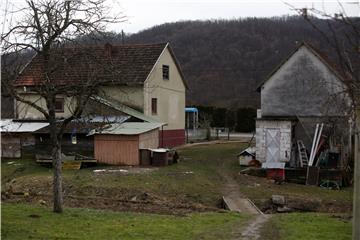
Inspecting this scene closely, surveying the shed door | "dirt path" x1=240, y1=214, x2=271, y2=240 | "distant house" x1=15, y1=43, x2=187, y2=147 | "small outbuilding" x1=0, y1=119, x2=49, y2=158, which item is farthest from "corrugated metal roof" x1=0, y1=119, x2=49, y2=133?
"dirt path" x1=240, y1=214, x2=271, y2=240

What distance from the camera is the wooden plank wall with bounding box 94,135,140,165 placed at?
96.8 ft

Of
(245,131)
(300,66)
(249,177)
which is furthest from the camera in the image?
(245,131)

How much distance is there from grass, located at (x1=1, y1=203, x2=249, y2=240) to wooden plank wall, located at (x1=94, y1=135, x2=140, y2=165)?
45.9 ft

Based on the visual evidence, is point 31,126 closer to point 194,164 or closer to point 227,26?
point 194,164

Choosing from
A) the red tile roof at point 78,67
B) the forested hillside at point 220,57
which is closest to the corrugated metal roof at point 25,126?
the red tile roof at point 78,67

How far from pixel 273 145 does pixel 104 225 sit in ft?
66.0

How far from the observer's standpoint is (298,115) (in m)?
33.2

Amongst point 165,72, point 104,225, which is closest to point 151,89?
point 165,72

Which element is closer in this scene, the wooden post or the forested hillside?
the wooden post

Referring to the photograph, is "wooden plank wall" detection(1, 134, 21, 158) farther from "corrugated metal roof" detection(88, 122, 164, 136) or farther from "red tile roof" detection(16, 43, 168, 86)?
"red tile roof" detection(16, 43, 168, 86)

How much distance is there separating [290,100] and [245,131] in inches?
1138

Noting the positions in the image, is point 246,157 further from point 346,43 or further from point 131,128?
point 346,43

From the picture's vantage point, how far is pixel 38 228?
463 inches

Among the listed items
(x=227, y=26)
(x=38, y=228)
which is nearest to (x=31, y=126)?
(x=38, y=228)
